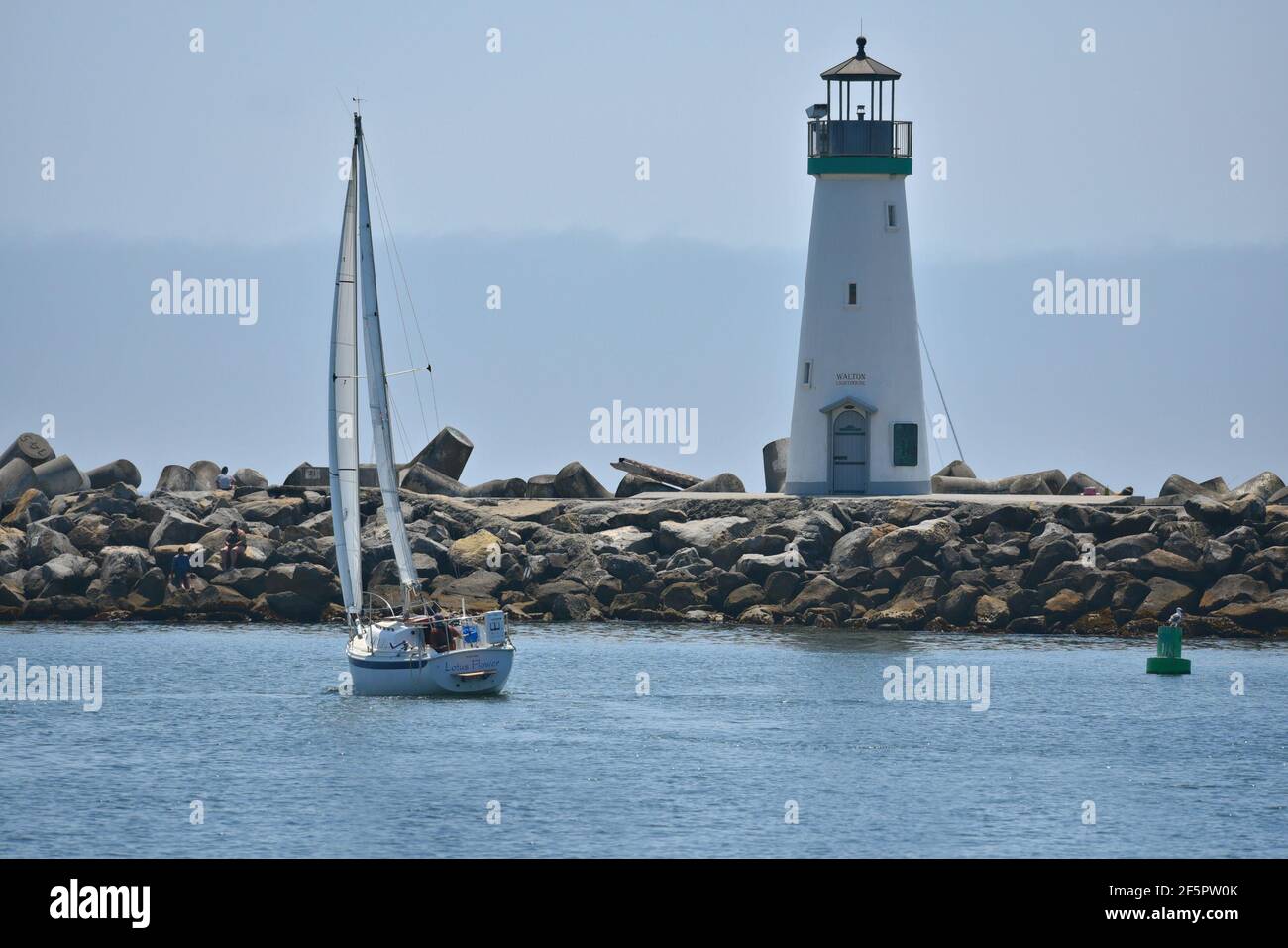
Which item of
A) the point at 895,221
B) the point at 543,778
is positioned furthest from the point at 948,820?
the point at 895,221

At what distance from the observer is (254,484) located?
208ft

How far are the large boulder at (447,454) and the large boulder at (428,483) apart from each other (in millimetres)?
1607

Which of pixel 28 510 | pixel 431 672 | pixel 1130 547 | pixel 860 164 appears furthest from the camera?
pixel 28 510

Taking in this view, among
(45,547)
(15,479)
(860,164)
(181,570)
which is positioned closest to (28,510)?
(15,479)

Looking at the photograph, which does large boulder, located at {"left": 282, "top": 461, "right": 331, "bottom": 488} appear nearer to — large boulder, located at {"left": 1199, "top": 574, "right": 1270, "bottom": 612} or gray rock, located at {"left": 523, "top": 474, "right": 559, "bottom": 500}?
gray rock, located at {"left": 523, "top": 474, "right": 559, "bottom": 500}

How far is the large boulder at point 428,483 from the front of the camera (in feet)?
200

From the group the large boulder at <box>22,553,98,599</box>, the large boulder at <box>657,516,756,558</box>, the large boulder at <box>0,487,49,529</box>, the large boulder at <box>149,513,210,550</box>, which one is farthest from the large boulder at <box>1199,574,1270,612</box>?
the large boulder at <box>0,487,49,529</box>

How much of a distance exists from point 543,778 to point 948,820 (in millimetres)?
6250

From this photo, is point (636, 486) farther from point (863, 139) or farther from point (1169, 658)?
point (1169, 658)

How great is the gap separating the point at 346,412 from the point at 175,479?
26918mm

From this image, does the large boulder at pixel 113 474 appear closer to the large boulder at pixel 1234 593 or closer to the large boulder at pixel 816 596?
the large boulder at pixel 816 596

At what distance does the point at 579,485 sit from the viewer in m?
61.2

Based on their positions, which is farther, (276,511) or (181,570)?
(276,511)
